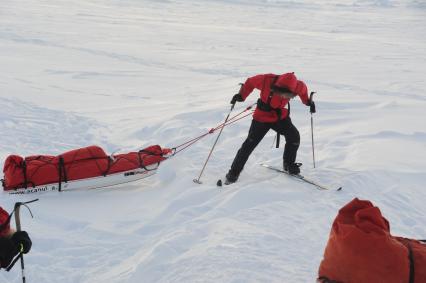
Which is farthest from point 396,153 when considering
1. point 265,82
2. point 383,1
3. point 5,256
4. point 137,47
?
point 383,1

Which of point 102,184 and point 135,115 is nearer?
point 102,184

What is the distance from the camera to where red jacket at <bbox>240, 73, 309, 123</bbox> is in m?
4.92

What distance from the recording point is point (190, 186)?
5.22 metres

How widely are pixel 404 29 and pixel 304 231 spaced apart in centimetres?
2699

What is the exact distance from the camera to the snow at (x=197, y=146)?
374 cm

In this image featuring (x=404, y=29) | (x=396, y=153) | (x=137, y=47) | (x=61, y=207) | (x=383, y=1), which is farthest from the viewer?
(x=383, y=1)

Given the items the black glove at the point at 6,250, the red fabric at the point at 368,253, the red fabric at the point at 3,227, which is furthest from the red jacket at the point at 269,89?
the black glove at the point at 6,250

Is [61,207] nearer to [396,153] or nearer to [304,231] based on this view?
[304,231]

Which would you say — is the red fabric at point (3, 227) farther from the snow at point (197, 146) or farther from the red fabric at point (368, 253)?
the red fabric at point (368, 253)

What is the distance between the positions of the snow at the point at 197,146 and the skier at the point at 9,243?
1.01 m

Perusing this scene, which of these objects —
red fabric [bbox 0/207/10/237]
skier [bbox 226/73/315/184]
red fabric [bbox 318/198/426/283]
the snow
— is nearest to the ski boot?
skier [bbox 226/73/315/184]

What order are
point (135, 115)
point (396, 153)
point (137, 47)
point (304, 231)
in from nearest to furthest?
Answer: point (304, 231) < point (396, 153) < point (135, 115) < point (137, 47)

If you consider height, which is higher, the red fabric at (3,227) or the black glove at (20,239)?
the red fabric at (3,227)

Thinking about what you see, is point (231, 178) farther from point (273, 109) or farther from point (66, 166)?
point (66, 166)
